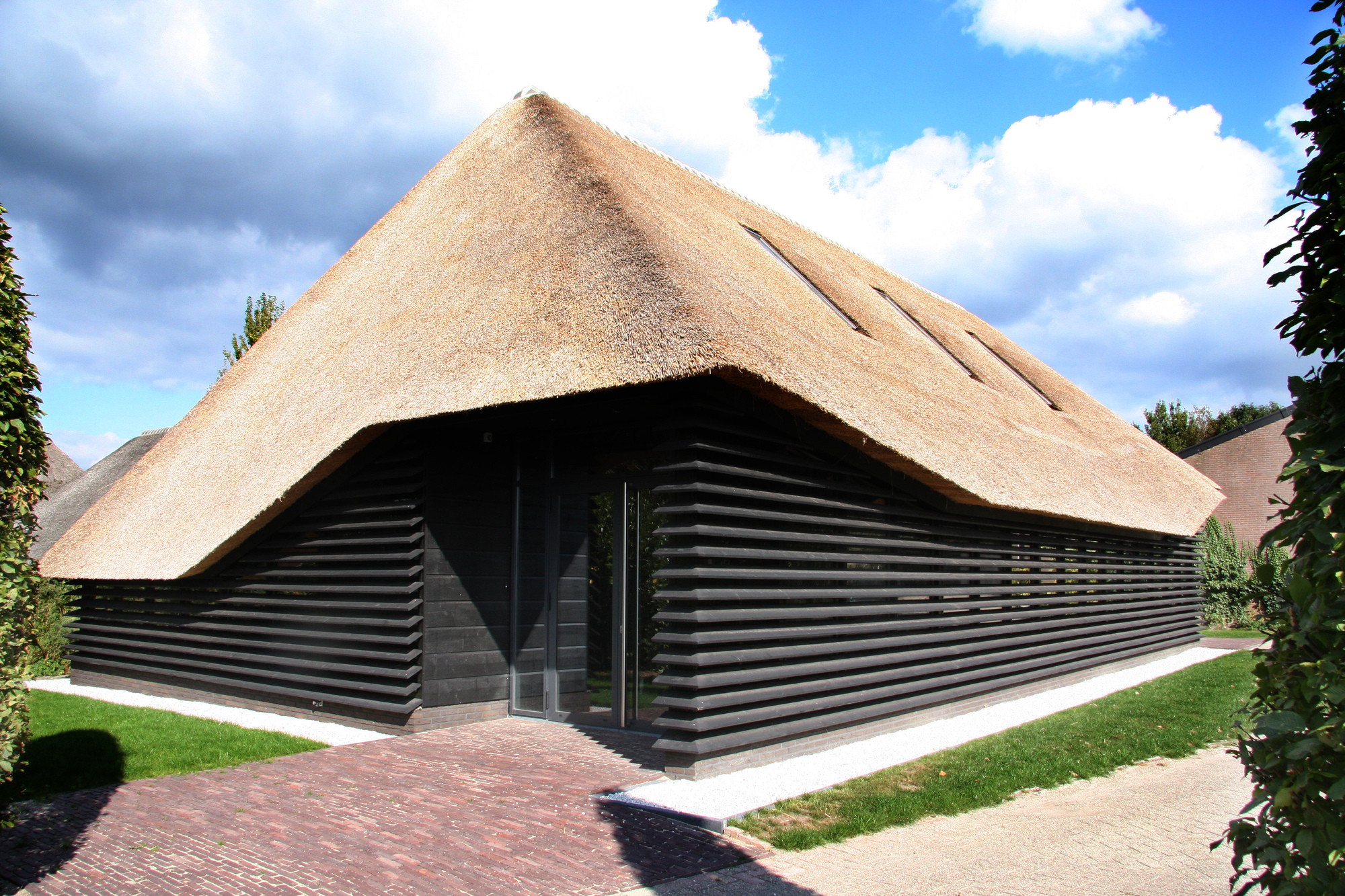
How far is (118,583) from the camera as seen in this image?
1150 cm

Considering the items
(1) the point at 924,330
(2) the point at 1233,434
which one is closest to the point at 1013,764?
(1) the point at 924,330

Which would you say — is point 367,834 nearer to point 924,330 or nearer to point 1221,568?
point 924,330

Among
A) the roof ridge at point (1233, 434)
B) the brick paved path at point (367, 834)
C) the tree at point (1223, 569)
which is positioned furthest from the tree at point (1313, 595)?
Answer: the roof ridge at point (1233, 434)

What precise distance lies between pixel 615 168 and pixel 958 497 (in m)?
5.12

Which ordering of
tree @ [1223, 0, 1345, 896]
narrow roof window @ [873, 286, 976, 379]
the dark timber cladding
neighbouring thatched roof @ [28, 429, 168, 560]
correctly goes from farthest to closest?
neighbouring thatched roof @ [28, 429, 168, 560], narrow roof window @ [873, 286, 976, 379], the dark timber cladding, tree @ [1223, 0, 1345, 896]

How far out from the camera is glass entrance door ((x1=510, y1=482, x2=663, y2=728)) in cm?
799

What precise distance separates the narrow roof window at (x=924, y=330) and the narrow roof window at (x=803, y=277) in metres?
2.99

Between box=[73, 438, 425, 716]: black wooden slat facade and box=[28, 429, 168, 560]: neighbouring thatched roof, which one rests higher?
box=[28, 429, 168, 560]: neighbouring thatched roof

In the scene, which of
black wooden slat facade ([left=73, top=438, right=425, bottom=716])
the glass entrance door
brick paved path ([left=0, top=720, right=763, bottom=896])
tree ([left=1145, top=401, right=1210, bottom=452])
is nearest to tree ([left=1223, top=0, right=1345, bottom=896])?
brick paved path ([left=0, top=720, right=763, bottom=896])

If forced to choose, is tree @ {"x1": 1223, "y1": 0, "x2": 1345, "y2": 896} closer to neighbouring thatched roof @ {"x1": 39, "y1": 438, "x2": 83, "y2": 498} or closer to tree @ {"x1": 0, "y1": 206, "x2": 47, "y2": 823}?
tree @ {"x1": 0, "y1": 206, "x2": 47, "y2": 823}

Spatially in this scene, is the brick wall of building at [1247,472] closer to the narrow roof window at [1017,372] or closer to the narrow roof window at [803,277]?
the narrow roof window at [1017,372]

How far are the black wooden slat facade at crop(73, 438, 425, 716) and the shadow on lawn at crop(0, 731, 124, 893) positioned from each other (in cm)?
175

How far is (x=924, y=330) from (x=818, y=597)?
7.78 metres

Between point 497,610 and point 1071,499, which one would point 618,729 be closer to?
point 497,610
